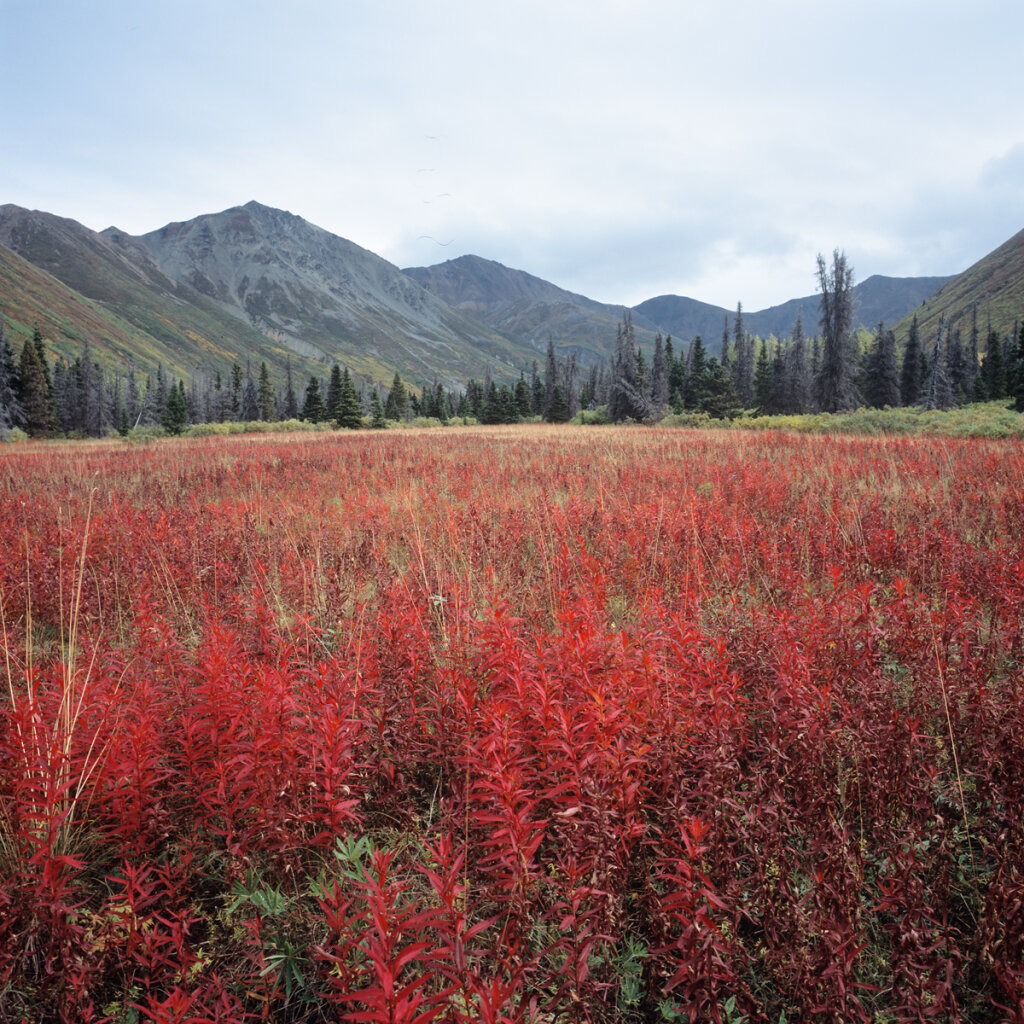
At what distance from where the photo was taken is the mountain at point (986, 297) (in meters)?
102

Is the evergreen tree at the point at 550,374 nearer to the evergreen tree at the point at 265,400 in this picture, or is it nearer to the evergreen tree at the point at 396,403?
the evergreen tree at the point at 396,403

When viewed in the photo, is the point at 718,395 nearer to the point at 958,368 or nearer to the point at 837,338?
the point at 837,338

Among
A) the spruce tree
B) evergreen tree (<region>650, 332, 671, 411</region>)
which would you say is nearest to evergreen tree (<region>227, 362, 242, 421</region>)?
evergreen tree (<region>650, 332, 671, 411</region>)

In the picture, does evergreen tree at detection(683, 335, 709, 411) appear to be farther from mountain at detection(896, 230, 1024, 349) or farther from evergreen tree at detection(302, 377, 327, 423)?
mountain at detection(896, 230, 1024, 349)

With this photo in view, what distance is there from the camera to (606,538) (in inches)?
198

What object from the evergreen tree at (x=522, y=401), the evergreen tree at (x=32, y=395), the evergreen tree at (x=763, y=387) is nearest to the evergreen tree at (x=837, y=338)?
the evergreen tree at (x=763, y=387)

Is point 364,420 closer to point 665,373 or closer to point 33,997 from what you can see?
point 665,373

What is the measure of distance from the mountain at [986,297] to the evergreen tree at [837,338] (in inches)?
2783

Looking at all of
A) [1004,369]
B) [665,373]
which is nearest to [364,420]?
[665,373]

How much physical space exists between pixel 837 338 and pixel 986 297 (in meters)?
122

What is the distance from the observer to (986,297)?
117m

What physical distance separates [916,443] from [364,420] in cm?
4131

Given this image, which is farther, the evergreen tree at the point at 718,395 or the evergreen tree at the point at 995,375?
the evergreen tree at the point at 995,375

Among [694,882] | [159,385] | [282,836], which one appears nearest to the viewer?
[694,882]
